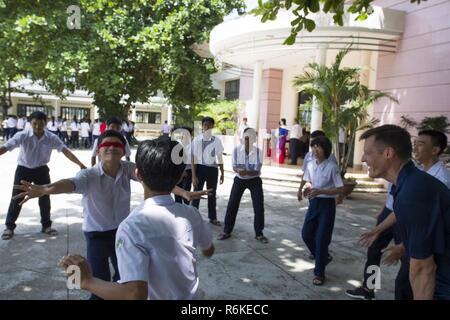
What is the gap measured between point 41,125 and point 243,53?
7.99m

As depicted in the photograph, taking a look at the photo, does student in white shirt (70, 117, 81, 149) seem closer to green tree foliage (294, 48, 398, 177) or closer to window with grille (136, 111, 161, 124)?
green tree foliage (294, 48, 398, 177)

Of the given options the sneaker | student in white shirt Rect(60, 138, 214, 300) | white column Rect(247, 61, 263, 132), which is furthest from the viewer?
white column Rect(247, 61, 263, 132)

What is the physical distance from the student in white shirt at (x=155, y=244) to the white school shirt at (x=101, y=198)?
4.56 feet

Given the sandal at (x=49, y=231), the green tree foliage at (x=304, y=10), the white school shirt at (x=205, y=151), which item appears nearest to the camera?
the green tree foliage at (x=304, y=10)

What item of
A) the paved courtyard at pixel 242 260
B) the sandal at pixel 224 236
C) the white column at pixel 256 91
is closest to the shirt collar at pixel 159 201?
the paved courtyard at pixel 242 260

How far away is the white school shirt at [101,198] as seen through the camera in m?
3.05

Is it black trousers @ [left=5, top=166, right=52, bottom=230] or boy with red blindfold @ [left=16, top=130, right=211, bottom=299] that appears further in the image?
black trousers @ [left=5, top=166, right=52, bottom=230]

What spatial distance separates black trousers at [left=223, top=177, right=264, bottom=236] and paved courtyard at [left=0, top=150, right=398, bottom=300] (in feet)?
0.62

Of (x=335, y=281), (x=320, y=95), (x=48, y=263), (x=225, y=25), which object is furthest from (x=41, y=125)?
(x=225, y=25)

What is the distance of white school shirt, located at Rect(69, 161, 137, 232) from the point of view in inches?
120

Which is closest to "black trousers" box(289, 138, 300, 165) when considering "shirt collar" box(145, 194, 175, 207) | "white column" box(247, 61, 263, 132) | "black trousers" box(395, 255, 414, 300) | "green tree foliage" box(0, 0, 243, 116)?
"white column" box(247, 61, 263, 132)

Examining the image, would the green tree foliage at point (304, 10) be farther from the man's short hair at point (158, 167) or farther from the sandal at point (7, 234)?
the sandal at point (7, 234)

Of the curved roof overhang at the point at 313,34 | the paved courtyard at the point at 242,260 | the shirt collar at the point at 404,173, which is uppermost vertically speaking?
the curved roof overhang at the point at 313,34

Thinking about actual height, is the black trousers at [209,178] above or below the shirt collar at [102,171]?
below
